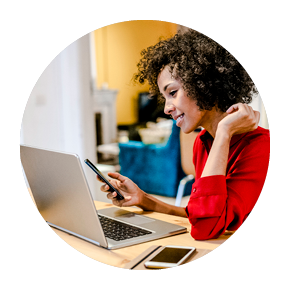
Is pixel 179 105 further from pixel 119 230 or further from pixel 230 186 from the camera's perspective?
pixel 119 230

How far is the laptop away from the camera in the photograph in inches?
48.4

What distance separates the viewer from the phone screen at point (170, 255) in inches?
49.7

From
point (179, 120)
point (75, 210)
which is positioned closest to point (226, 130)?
point (179, 120)

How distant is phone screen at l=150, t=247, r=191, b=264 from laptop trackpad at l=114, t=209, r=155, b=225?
0.46 feet

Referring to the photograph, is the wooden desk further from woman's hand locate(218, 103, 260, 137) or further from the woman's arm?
woman's hand locate(218, 103, 260, 137)

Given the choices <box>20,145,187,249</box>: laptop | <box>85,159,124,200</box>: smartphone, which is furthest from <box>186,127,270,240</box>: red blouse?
<box>85,159,124,200</box>: smartphone

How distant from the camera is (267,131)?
4.53 feet

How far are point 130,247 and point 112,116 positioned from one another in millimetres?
500

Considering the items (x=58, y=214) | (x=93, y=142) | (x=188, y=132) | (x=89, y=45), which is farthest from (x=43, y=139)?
(x=188, y=132)

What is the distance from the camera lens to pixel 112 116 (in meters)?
1.49

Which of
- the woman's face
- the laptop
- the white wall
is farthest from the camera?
the white wall

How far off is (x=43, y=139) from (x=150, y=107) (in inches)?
17.1

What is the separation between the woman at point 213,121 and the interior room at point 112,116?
0.04 m

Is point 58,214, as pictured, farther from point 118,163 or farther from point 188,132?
point 188,132
